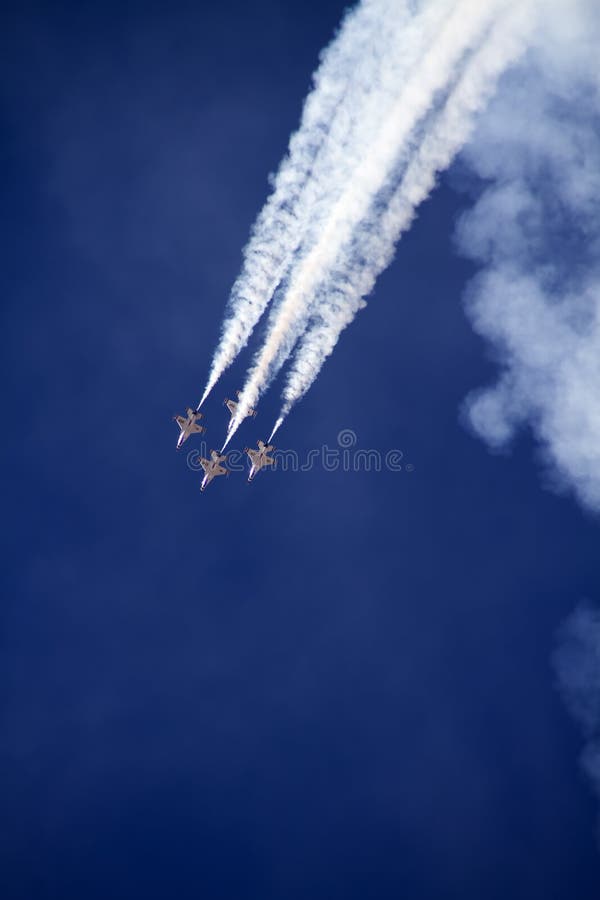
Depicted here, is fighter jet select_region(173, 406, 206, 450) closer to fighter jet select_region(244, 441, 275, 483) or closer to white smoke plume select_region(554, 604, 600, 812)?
fighter jet select_region(244, 441, 275, 483)

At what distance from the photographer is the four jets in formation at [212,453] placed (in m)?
32.2

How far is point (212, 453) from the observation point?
111 feet

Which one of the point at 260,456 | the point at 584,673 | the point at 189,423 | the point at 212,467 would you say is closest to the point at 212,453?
the point at 212,467

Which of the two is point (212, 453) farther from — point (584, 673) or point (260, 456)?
point (584, 673)

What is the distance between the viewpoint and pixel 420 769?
36156 mm

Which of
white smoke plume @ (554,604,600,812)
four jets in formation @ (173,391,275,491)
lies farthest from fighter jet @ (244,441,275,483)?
white smoke plume @ (554,604,600,812)

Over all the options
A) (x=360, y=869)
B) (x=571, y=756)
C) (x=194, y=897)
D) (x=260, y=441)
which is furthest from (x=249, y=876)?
(x=260, y=441)

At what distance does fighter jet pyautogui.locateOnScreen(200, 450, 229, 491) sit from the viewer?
111ft

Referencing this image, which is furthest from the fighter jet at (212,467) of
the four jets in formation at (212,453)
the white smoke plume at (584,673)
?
the white smoke plume at (584,673)

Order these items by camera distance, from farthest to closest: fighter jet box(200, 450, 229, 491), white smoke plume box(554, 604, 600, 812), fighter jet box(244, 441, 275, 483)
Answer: white smoke plume box(554, 604, 600, 812)
fighter jet box(200, 450, 229, 491)
fighter jet box(244, 441, 275, 483)

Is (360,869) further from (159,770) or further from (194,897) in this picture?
(159,770)

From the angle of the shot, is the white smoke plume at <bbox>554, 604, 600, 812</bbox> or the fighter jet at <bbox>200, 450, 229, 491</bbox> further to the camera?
the white smoke plume at <bbox>554, 604, 600, 812</bbox>

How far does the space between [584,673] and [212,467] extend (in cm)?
2762

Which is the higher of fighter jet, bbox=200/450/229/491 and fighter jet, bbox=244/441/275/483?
fighter jet, bbox=244/441/275/483
